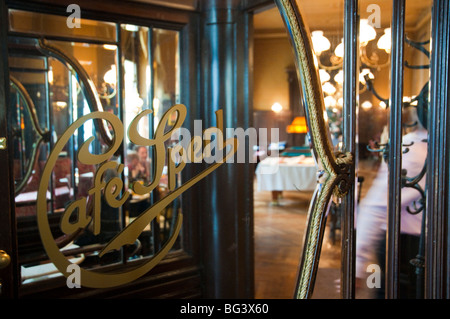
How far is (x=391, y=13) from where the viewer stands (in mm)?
1008

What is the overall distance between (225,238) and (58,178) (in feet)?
2.68

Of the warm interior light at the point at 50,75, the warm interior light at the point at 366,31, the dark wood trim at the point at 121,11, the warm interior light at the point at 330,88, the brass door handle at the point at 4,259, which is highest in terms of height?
the dark wood trim at the point at 121,11

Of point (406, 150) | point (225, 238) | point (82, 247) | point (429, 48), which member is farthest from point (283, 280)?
point (429, 48)

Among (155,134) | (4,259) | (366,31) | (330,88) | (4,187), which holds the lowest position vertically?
(4,259)

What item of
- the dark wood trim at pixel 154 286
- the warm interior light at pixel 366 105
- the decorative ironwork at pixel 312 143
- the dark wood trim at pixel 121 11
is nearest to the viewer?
the decorative ironwork at pixel 312 143

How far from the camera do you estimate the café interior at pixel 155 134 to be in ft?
4.00

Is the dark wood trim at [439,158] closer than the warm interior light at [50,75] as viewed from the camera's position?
Yes

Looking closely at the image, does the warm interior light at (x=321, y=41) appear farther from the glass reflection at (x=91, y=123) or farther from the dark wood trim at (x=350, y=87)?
the glass reflection at (x=91, y=123)

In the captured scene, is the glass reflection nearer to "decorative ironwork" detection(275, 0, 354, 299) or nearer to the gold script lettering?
the gold script lettering

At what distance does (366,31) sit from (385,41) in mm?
64

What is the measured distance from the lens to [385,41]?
1.07 metres

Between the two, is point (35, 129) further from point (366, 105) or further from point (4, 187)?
point (366, 105)

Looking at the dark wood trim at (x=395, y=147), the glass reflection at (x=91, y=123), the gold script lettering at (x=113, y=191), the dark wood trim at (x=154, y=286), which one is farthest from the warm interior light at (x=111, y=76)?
the dark wood trim at (x=395, y=147)

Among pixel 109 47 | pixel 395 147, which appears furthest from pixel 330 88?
pixel 109 47
